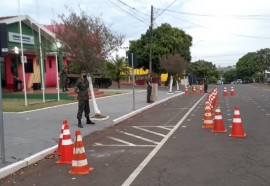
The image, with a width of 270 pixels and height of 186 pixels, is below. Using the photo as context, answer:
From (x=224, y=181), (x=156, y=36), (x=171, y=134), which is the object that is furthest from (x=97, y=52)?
(x=156, y=36)

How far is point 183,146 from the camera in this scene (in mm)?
9445

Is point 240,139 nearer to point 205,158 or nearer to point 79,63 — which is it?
point 205,158

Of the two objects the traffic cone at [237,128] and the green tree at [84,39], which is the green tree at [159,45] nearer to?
the green tree at [84,39]

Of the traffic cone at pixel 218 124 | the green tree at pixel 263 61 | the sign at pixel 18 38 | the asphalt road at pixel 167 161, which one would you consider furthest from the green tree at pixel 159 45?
the asphalt road at pixel 167 161

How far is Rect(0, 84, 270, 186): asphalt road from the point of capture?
6.55 m

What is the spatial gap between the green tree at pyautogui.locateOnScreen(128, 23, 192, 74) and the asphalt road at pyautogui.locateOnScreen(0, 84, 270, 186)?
43066 mm

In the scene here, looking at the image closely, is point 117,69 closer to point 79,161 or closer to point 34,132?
point 34,132

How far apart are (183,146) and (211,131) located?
2.56 meters

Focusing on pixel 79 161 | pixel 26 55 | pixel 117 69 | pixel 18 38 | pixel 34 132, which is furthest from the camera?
pixel 117 69

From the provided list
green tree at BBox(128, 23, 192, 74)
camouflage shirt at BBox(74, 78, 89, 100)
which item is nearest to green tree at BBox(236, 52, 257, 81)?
green tree at BBox(128, 23, 192, 74)

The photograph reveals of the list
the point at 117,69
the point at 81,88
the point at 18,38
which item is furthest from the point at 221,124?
the point at 117,69

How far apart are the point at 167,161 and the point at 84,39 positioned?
819 cm

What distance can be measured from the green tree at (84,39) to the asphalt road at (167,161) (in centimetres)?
388

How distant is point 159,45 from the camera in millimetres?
55750
